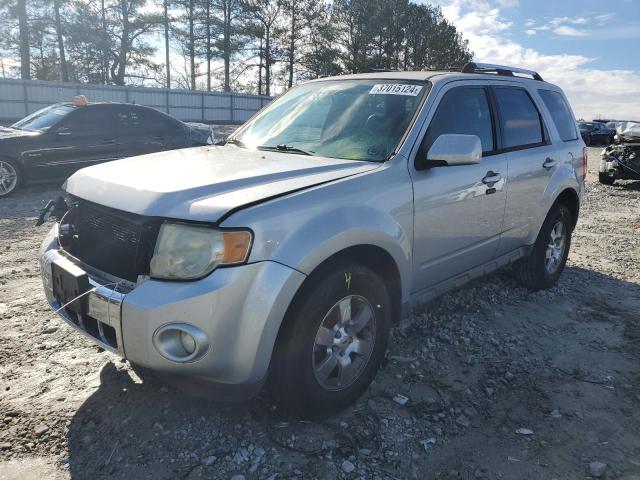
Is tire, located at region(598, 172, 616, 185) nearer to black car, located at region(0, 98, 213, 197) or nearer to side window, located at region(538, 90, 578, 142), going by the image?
side window, located at region(538, 90, 578, 142)

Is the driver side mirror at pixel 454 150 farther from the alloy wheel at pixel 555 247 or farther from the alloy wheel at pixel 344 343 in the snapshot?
the alloy wheel at pixel 555 247

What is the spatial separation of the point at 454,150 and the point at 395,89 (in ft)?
2.41

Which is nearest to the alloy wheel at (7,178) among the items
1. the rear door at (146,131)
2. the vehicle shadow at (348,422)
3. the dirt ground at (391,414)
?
the rear door at (146,131)

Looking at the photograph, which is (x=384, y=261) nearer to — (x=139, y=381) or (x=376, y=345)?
(x=376, y=345)

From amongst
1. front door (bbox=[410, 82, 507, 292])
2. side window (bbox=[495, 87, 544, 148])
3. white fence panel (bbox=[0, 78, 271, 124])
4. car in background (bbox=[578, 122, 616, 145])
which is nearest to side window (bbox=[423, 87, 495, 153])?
front door (bbox=[410, 82, 507, 292])

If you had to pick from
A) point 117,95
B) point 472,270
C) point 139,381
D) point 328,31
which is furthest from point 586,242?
point 328,31

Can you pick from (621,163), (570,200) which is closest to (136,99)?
(621,163)

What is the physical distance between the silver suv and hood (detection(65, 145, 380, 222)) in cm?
1

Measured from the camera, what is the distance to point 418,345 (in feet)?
12.1

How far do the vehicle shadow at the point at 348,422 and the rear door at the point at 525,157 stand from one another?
0.95 meters

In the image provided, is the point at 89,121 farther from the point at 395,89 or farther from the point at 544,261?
the point at 544,261

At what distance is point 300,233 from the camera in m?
2.36

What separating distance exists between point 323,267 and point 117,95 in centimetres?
2754

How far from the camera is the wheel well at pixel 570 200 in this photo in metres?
4.81
